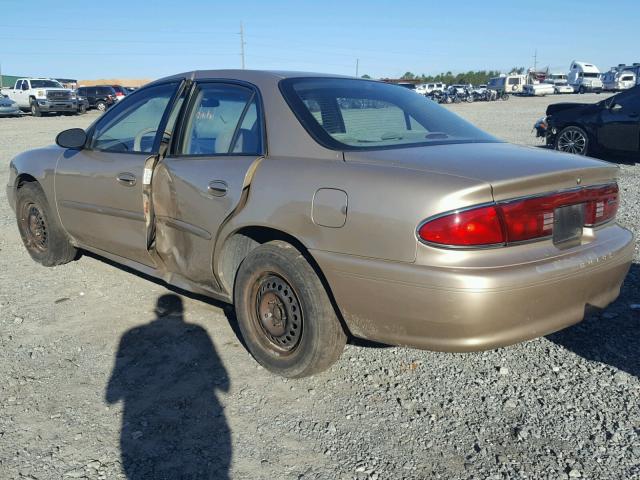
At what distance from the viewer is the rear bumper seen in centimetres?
252

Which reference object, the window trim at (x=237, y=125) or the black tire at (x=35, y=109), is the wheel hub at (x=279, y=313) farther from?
the black tire at (x=35, y=109)

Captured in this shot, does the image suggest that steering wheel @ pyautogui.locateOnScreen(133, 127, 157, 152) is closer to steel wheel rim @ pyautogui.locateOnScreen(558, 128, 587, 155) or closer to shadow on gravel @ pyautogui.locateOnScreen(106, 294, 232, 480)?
shadow on gravel @ pyautogui.locateOnScreen(106, 294, 232, 480)

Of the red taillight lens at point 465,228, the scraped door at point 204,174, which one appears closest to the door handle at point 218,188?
the scraped door at point 204,174

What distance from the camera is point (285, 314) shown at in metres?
3.24

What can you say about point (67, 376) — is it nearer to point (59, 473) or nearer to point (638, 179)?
point (59, 473)

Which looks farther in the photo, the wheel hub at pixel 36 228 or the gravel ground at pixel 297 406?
the wheel hub at pixel 36 228

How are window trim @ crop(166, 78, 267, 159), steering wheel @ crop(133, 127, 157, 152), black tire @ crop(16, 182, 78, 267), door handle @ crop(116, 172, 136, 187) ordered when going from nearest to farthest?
window trim @ crop(166, 78, 267, 159)
door handle @ crop(116, 172, 136, 187)
steering wheel @ crop(133, 127, 157, 152)
black tire @ crop(16, 182, 78, 267)

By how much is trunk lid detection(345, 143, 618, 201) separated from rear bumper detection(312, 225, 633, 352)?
33 cm

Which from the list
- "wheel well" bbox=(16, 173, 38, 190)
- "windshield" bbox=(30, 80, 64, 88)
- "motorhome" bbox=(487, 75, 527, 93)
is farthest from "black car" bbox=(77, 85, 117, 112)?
"motorhome" bbox=(487, 75, 527, 93)

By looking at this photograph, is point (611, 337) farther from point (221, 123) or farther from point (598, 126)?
point (598, 126)

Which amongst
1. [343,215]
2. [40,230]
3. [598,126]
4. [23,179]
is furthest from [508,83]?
[343,215]

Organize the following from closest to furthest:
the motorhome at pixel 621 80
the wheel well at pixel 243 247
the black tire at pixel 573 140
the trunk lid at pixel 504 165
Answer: the trunk lid at pixel 504 165, the wheel well at pixel 243 247, the black tire at pixel 573 140, the motorhome at pixel 621 80

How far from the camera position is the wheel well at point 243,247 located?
3.10 m

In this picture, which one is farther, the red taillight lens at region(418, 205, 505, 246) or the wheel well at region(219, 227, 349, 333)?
the wheel well at region(219, 227, 349, 333)
